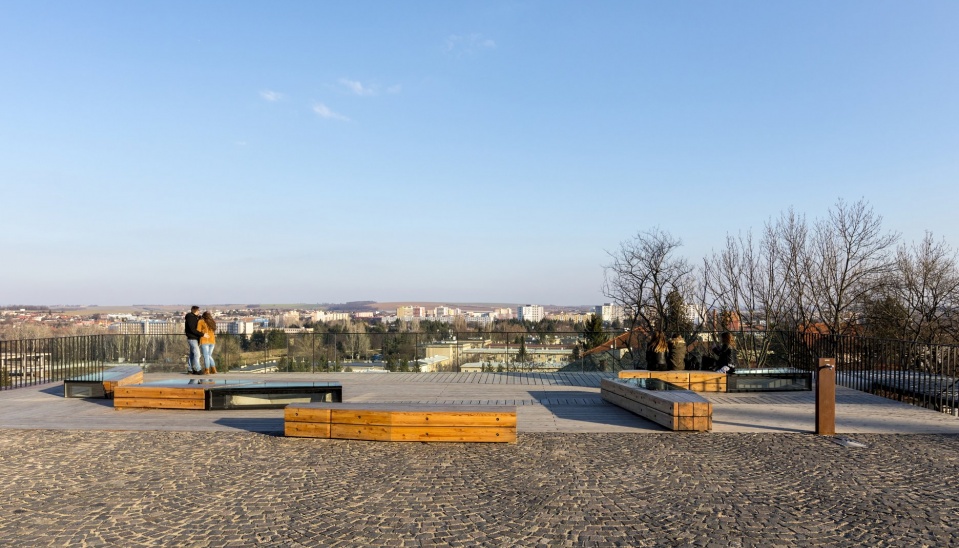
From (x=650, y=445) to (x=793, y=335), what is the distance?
33.5ft

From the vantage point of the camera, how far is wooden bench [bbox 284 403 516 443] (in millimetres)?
7949

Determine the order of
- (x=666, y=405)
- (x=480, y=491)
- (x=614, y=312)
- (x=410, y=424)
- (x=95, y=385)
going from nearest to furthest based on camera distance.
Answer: (x=480, y=491) < (x=410, y=424) < (x=666, y=405) < (x=95, y=385) < (x=614, y=312)

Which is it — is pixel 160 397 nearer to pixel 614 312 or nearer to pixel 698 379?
pixel 698 379

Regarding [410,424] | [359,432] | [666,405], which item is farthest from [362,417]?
[666,405]

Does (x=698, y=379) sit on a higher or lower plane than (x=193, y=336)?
lower

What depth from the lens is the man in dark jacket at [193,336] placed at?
14330 millimetres

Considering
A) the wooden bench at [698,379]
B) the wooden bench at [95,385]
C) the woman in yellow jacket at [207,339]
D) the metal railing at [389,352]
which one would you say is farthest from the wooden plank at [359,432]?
the metal railing at [389,352]

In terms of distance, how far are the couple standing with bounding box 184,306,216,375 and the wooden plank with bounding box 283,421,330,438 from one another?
23.4ft

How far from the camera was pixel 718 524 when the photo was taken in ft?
16.2

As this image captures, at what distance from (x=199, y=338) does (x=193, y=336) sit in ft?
0.61

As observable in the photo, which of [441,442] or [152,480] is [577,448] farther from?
[152,480]

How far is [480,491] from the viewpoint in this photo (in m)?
5.84

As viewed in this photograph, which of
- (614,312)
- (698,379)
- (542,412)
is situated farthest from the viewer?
(614,312)

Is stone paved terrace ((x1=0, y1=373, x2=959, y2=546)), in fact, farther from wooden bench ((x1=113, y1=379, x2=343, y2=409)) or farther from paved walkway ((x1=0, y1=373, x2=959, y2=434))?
wooden bench ((x1=113, y1=379, x2=343, y2=409))
